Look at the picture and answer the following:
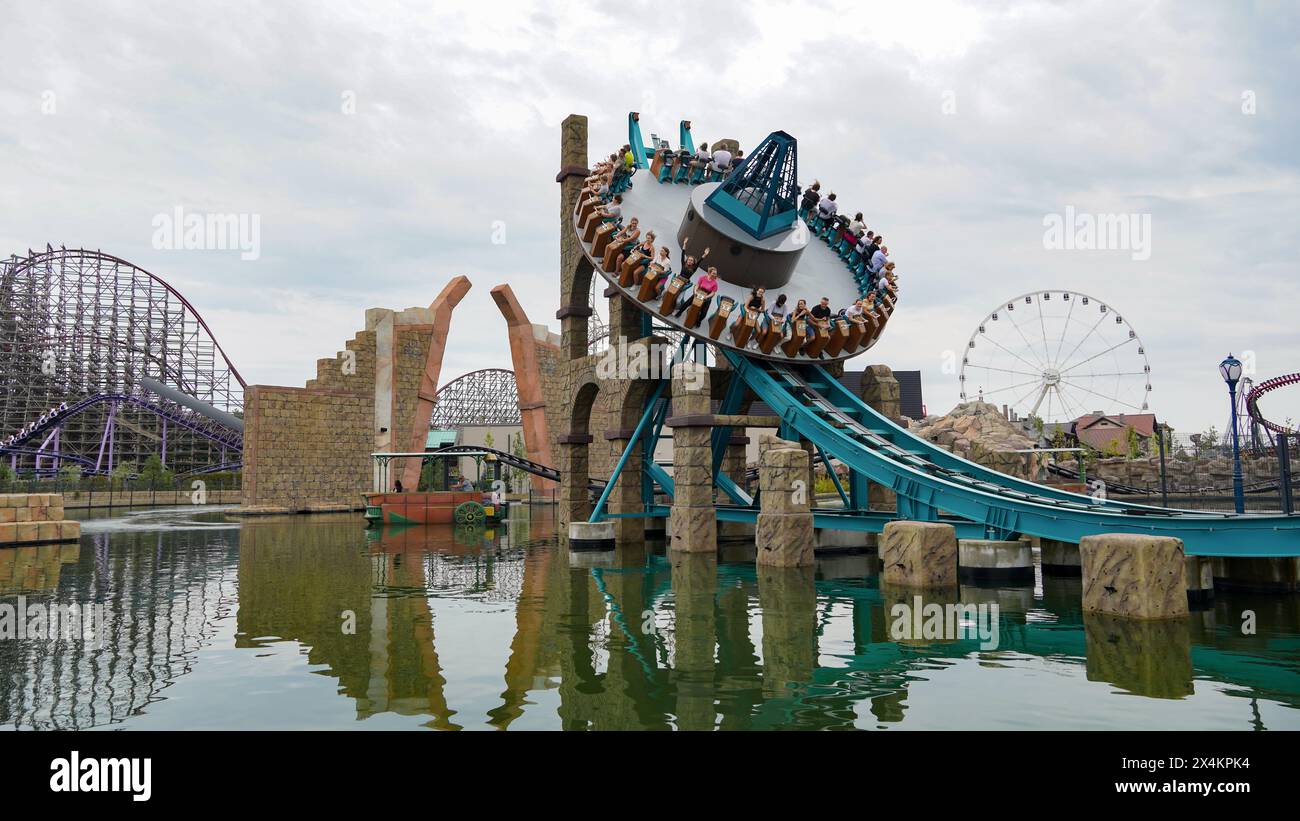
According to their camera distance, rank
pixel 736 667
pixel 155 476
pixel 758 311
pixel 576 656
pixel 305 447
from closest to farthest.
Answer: pixel 736 667
pixel 576 656
pixel 758 311
pixel 305 447
pixel 155 476

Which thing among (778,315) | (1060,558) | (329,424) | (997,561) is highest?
(778,315)

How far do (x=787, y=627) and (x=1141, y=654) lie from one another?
3.73m

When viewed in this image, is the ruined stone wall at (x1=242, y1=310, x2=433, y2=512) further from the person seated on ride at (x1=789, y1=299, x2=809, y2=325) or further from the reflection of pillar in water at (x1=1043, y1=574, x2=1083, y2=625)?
the reflection of pillar in water at (x1=1043, y1=574, x2=1083, y2=625)

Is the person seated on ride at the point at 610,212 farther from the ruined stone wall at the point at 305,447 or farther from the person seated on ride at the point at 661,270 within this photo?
the ruined stone wall at the point at 305,447

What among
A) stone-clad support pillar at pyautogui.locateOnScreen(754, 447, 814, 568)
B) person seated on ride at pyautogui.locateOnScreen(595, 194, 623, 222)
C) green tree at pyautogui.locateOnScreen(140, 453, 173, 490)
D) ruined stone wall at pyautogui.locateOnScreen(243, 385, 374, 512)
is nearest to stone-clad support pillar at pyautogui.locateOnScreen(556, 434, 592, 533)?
person seated on ride at pyautogui.locateOnScreen(595, 194, 623, 222)

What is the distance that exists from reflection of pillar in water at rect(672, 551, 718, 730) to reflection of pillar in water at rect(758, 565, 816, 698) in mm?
565

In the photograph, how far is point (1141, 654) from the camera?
28.7 feet

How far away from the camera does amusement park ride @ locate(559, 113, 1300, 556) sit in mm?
14633

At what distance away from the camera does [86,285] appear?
60500 millimetres

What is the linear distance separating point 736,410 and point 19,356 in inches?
2335

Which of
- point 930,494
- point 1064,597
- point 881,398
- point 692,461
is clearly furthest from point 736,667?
point 881,398

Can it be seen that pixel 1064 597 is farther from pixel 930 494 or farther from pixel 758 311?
pixel 758 311

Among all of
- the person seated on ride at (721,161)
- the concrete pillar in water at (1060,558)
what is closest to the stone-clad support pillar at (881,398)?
the concrete pillar in water at (1060,558)

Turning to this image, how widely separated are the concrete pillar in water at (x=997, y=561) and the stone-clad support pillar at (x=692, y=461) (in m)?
6.30
